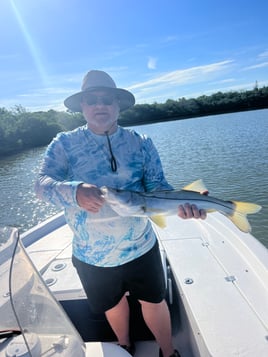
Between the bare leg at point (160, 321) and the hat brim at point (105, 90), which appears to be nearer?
the hat brim at point (105, 90)

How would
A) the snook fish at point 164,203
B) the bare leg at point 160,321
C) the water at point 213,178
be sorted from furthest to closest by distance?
1. the water at point 213,178
2. the bare leg at point 160,321
3. the snook fish at point 164,203

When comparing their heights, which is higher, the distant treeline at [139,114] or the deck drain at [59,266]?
the distant treeline at [139,114]

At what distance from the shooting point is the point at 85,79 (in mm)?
1818

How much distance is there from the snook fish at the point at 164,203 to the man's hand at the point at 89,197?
0.14ft

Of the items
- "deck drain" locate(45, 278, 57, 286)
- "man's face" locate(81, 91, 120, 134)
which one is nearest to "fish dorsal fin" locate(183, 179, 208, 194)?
"man's face" locate(81, 91, 120, 134)

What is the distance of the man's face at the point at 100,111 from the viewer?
1751mm

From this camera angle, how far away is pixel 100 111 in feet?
5.74

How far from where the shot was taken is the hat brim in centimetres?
177

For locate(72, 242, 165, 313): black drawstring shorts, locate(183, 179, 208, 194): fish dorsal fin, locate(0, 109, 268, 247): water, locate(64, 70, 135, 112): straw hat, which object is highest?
locate(64, 70, 135, 112): straw hat

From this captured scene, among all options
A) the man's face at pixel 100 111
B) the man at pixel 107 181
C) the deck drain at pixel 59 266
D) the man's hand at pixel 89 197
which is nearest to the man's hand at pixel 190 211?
the man at pixel 107 181

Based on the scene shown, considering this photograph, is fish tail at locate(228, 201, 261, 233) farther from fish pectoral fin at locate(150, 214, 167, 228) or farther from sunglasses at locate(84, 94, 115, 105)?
sunglasses at locate(84, 94, 115, 105)

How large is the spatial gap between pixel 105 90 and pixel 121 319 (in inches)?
64.9

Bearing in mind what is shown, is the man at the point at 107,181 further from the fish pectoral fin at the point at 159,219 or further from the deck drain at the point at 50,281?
the deck drain at the point at 50,281

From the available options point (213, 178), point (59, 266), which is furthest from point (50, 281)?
point (213, 178)
